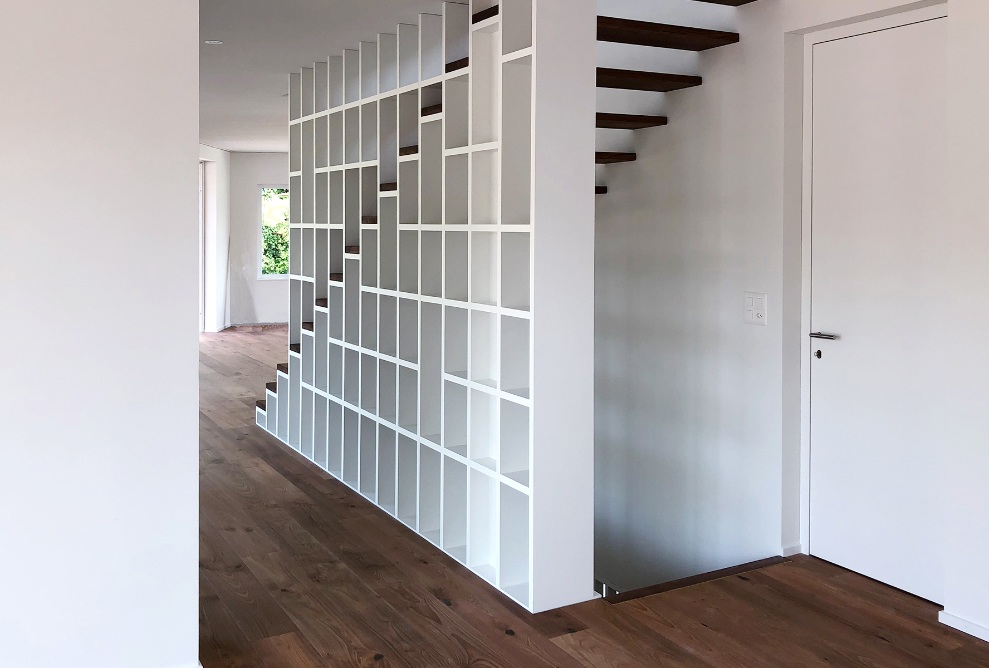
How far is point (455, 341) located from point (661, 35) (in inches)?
60.8

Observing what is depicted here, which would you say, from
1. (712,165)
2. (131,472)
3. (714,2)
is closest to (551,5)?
(714,2)

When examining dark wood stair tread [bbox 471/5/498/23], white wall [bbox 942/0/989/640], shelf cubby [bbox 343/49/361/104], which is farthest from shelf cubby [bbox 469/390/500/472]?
shelf cubby [bbox 343/49/361/104]

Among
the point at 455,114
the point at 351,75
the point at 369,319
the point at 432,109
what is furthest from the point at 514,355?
the point at 351,75

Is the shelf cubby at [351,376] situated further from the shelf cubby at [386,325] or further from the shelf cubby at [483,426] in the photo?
the shelf cubby at [483,426]

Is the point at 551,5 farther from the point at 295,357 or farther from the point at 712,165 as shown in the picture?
the point at 295,357

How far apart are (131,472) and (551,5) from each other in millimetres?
2046

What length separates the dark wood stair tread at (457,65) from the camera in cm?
367

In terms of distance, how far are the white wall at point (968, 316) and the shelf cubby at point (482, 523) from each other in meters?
1.71

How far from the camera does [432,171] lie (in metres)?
3.99

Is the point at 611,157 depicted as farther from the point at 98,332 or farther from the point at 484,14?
the point at 98,332

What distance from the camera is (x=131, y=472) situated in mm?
2594

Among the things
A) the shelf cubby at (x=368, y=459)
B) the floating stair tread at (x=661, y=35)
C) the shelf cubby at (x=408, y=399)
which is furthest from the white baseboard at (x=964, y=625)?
the shelf cubby at (x=368, y=459)

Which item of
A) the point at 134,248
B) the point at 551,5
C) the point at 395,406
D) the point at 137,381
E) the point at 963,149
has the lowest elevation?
the point at 395,406

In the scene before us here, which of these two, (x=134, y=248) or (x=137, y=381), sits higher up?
(x=134, y=248)
